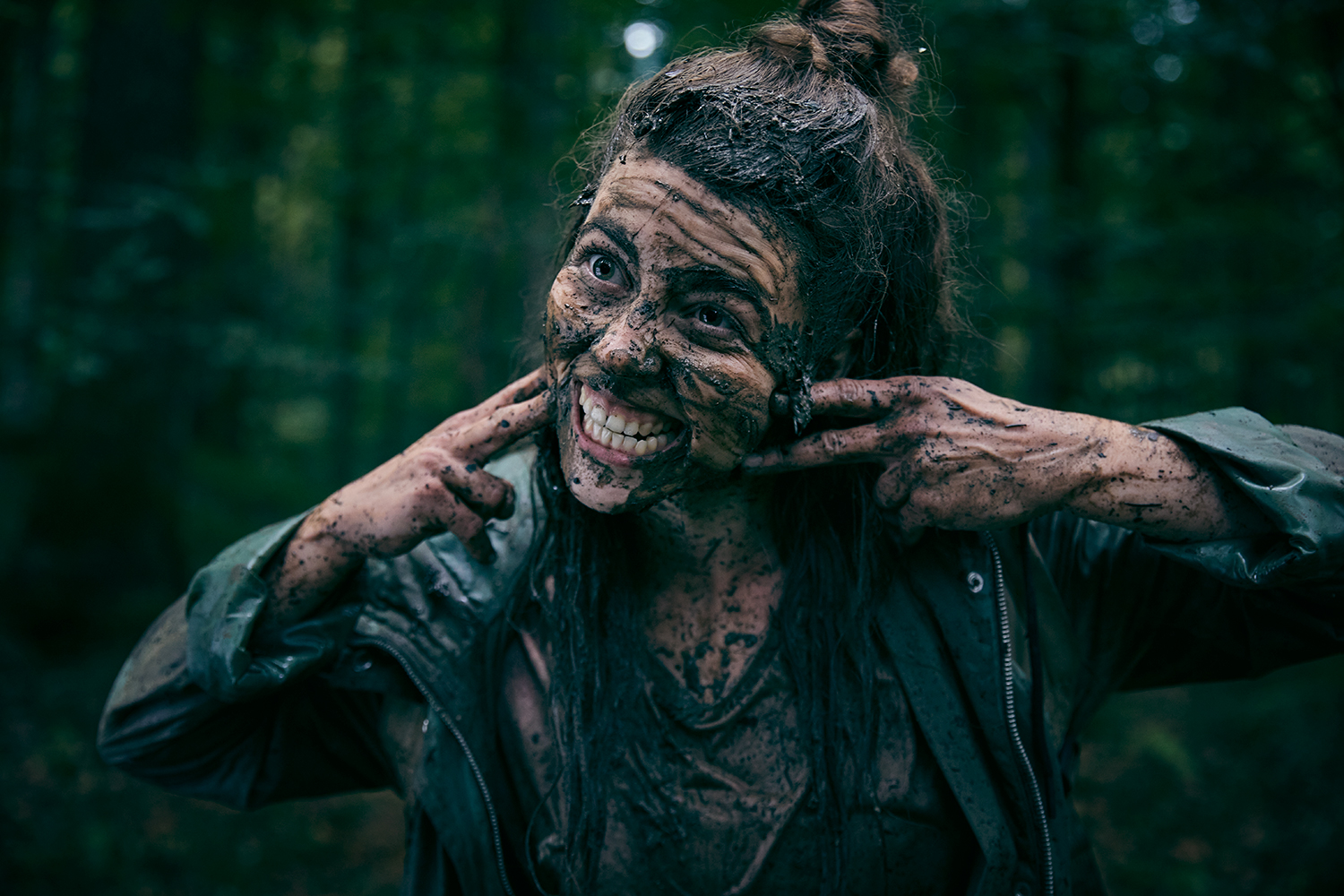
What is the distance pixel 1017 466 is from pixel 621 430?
716 mm

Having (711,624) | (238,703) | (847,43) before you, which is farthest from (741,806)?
(847,43)

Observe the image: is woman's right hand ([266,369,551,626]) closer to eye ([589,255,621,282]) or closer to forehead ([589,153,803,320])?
eye ([589,255,621,282])

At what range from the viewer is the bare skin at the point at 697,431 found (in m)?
1.46

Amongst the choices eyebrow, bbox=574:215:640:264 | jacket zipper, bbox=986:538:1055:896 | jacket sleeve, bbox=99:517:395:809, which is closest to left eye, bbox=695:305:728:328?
eyebrow, bbox=574:215:640:264

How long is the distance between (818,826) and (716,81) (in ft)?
4.68

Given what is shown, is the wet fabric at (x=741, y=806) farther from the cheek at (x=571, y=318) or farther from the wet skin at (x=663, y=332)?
the cheek at (x=571, y=318)

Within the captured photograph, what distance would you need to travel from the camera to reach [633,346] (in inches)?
56.4

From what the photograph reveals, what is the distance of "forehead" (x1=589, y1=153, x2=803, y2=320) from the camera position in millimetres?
1447

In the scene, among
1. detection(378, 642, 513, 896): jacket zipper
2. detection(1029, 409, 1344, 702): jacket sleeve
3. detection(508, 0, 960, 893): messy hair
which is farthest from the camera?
detection(378, 642, 513, 896): jacket zipper

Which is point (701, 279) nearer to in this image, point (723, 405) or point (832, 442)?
point (723, 405)

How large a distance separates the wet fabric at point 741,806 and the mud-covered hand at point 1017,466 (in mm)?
425

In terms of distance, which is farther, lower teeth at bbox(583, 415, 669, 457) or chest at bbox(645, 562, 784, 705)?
chest at bbox(645, 562, 784, 705)

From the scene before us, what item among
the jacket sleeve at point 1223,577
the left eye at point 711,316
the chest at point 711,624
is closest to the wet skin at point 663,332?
the left eye at point 711,316

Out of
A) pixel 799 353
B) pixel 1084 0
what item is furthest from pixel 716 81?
pixel 1084 0
